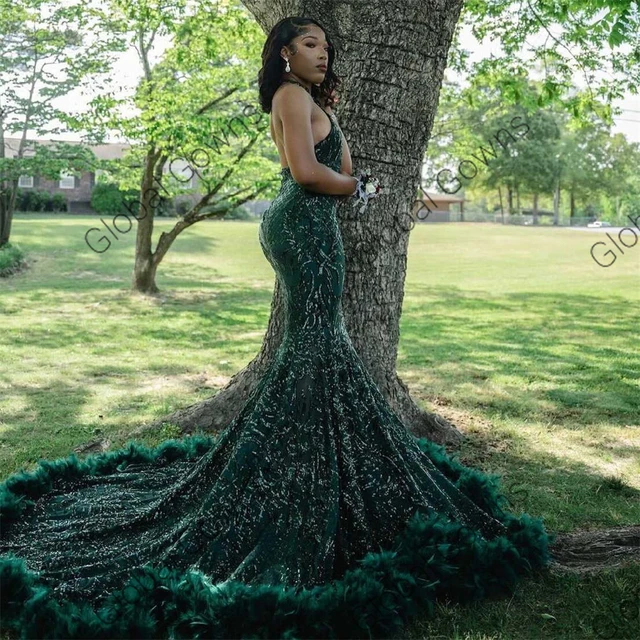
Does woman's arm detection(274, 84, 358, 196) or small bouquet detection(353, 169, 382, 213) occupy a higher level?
woman's arm detection(274, 84, 358, 196)

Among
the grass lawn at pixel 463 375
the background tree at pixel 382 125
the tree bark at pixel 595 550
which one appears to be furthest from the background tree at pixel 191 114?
the tree bark at pixel 595 550

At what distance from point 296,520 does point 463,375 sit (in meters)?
5.30

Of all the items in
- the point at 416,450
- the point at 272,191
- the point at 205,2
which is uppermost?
the point at 205,2

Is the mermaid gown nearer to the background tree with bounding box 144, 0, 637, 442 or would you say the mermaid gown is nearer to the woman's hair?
the woman's hair

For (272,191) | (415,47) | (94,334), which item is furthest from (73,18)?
(415,47)

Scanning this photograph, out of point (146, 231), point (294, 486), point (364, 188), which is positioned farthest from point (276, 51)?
point (146, 231)

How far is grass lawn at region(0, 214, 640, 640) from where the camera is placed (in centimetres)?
346

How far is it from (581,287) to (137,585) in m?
18.5

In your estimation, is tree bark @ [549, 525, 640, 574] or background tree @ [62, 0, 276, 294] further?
background tree @ [62, 0, 276, 294]

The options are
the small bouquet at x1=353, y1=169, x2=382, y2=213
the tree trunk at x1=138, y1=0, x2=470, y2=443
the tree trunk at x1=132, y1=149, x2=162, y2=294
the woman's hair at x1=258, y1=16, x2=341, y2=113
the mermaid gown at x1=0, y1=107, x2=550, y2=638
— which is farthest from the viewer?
the tree trunk at x1=132, y1=149, x2=162, y2=294

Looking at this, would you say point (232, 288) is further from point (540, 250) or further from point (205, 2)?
point (540, 250)

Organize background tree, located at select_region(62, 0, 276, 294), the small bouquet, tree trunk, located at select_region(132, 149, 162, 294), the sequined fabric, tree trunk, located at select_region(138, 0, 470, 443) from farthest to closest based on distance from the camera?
tree trunk, located at select_region(132, 149, 162, 294) < background tree, located at select_region(62, 0, 276, 294) < tree trunk, located at select_region(138, 0, 470, 443) < the small bouquet < the sequined fabric

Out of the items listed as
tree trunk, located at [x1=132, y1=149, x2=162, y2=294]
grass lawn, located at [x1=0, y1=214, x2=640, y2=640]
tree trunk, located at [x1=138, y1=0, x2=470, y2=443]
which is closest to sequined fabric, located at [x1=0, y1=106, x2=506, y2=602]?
grass lawn, located at [x1=0, y1=214, x2=640, y2=640]

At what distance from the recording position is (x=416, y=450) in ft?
12.3
